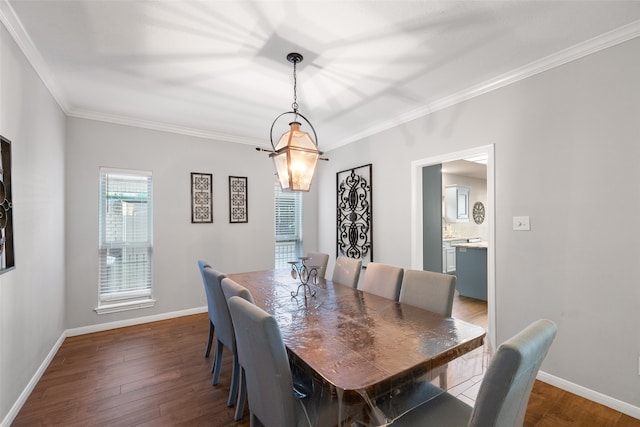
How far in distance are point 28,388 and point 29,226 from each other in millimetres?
1210

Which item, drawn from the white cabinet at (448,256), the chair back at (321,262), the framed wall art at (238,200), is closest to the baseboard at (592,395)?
the chair back at (321,262)

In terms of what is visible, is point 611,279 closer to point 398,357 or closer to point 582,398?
point 582,398

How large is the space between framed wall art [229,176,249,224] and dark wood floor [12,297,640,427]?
1801 mm

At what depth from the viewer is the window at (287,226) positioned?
4887 mm

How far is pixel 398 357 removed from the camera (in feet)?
4.17

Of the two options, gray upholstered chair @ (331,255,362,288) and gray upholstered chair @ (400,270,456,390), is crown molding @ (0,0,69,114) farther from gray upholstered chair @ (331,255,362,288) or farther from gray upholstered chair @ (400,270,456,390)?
gray upholstered chair @ (400,270,456,390)

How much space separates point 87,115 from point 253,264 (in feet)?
9.15

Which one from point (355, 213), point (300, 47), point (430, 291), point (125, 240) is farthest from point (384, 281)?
point (125, 240)

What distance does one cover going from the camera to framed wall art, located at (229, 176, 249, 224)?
4.35m

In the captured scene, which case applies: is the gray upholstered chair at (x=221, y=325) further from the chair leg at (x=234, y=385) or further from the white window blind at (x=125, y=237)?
the white window blind at (x=125, y=237)

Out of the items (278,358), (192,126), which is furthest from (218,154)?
(278,358)

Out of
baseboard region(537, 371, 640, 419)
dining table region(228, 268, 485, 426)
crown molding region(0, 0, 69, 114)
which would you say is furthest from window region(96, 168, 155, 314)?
baseboard region(537, 371, 640, 419)

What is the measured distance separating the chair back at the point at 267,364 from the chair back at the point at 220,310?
75 cm

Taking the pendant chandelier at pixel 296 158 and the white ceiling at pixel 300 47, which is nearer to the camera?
the white ceiling at pixel 300 47
